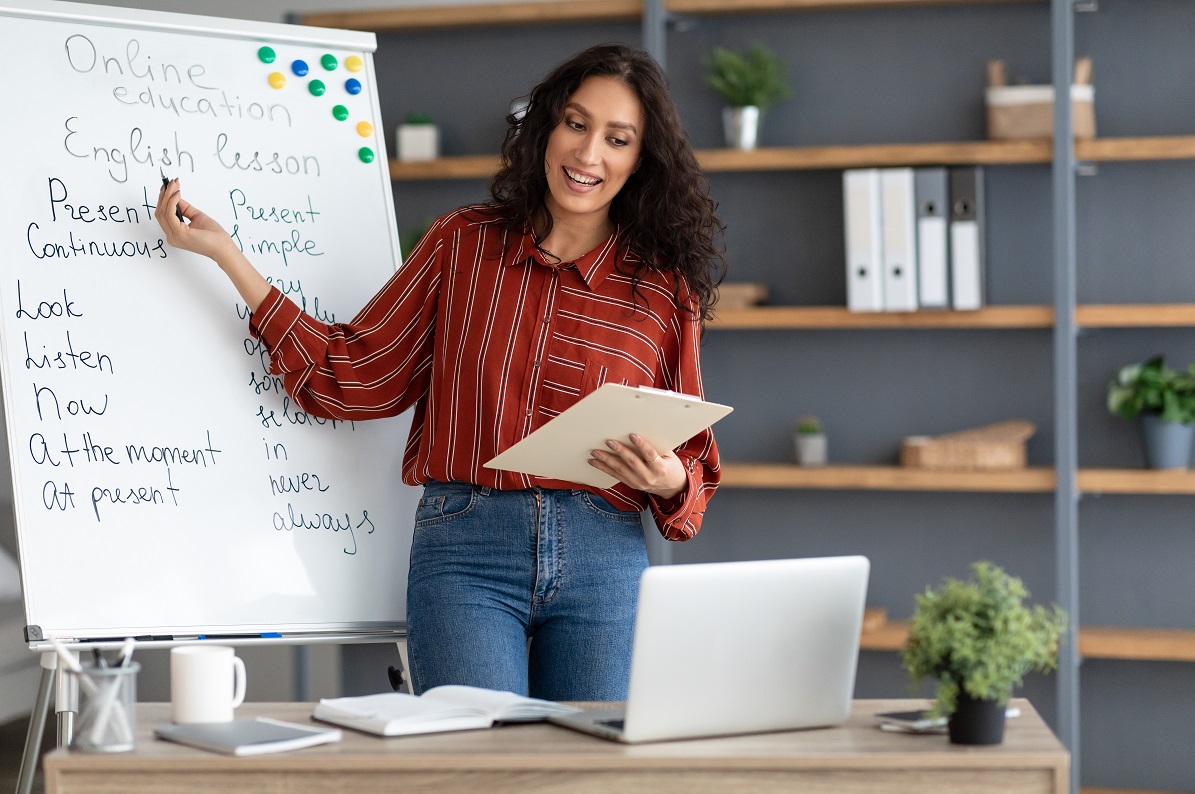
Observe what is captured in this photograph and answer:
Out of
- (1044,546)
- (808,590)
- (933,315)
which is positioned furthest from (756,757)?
(1044,546)

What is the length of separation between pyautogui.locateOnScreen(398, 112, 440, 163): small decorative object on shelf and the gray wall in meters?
0.22

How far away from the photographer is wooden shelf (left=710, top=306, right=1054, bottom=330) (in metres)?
3.15

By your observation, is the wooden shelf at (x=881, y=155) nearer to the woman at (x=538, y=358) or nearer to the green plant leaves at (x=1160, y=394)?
the green plant leaves at (x=1160, y=394)

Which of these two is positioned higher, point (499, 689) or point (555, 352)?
point (555, 352)

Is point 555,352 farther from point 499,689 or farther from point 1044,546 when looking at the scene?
point 1044,546

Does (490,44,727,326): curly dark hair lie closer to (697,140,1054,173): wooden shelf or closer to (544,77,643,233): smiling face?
(544,77,643,233): smiling face

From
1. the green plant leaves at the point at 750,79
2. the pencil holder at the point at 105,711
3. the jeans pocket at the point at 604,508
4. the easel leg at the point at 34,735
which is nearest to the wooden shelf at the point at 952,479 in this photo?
the green plant leaves at the point at 750,79

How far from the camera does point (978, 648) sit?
3.98 feet

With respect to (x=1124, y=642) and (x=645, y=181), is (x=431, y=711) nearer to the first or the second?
(x=645, y=181)

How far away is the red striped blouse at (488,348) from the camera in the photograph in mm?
1834

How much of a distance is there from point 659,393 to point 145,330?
86 centimetres

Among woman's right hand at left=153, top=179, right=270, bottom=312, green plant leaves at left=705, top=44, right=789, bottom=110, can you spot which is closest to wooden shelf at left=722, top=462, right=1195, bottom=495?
green plant leaves at left=705, top=44, right=789, bottom=110

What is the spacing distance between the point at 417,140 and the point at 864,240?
4.12 feet

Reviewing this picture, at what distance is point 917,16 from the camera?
3.38m
